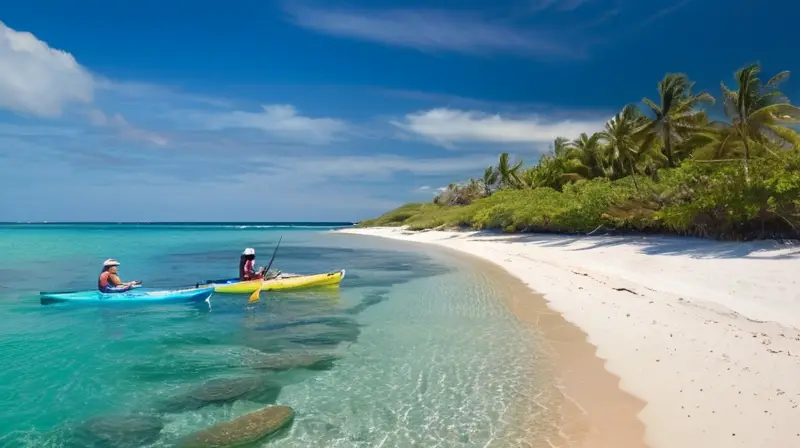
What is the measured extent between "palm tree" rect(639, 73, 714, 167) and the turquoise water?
26753 millimetres

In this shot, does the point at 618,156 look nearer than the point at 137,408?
No

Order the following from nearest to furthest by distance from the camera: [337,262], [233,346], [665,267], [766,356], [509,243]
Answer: [766,356] → [233,346] → [665,267] → [337,262] → [509,243]

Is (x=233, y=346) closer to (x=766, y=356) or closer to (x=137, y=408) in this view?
(x=137, y=408)

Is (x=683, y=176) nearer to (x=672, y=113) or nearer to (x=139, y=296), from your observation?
(x=672, y=113)

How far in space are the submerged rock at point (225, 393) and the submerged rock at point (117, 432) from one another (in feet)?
1.50

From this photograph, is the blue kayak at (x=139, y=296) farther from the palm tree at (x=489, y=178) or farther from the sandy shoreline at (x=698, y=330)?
the palm tree at (x=489, y=178)

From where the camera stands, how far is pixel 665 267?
17.9 metres

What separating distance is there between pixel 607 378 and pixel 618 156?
38.7m

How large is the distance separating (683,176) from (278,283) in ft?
66.0

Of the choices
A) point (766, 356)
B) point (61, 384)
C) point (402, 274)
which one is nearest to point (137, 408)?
point (61, 384)

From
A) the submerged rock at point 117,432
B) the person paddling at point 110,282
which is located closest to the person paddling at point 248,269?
the person paddling at point 110,282

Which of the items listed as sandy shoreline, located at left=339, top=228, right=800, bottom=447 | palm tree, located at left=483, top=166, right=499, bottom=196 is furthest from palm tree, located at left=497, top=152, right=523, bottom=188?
sandy shoreline, located at left=339, top=228, right=800, bottom=447

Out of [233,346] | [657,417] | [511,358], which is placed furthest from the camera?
[233,346]

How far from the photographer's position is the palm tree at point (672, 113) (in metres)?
35.5
